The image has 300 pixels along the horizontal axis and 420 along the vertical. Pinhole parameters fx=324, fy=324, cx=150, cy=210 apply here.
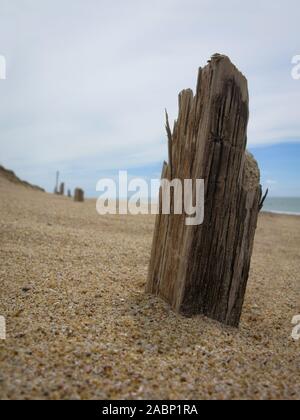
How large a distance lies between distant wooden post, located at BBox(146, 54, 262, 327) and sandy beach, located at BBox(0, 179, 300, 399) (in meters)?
0.22

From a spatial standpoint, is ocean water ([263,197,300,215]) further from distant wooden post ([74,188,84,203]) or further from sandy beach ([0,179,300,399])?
sandy beach ([0,179,300,399])

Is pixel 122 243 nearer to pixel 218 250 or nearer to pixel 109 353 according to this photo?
pixel 218 250

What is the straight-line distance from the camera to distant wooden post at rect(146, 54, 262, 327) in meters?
2.44

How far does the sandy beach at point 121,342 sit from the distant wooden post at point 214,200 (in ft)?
0.72

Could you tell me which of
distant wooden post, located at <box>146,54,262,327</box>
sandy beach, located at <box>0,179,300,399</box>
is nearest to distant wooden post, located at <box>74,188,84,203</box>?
sandy beach, located at <box>0,179,300,399</box>

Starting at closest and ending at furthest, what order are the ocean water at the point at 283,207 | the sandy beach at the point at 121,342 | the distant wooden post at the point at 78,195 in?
the sandy beach at the point at 121,342
the distant wooden post at the point at 78,195
the ocean water at the point at 283,207

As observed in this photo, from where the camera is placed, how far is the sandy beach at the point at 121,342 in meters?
1.74

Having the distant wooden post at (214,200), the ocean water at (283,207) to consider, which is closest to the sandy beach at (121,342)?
the distant wooden post at (214,200)

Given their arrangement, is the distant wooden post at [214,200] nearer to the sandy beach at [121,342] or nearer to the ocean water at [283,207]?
the sandy beach at [121,342]

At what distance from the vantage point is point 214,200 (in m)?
2.54

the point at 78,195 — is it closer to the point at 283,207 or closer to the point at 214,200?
the point at 214,200

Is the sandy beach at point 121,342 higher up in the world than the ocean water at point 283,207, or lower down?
lower down

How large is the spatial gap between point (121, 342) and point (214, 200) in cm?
124
